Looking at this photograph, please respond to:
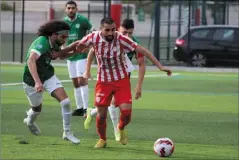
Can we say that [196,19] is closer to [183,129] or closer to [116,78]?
[183,129]

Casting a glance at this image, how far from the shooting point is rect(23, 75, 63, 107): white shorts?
38.6 feet

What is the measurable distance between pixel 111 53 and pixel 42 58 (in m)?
1.07

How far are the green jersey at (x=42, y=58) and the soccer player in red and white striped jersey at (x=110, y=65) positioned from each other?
163mm

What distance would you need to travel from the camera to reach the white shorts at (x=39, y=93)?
464 inches

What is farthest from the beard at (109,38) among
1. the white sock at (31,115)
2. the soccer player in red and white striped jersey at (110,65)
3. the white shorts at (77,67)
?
the white shorts at (77,67)

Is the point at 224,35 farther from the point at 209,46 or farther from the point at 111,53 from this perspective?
the point at 111,53

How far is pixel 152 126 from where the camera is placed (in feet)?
46.8

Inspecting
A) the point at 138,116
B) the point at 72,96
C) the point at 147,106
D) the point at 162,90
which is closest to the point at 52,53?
the point at 138,116

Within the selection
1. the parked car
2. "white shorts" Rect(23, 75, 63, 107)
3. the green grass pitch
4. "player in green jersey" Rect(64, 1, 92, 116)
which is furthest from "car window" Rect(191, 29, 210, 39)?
"white shorts" Rect(23, 75, 63, 107)

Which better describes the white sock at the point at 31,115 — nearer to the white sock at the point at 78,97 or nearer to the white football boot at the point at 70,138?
the white football boot at the point at 70,138

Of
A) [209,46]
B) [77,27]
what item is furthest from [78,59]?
[209,46]

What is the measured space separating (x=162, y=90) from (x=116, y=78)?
1026 centimetres

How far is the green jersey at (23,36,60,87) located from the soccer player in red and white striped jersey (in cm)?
16

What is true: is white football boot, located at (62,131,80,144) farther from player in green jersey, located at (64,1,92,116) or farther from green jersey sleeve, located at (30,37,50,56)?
player in green jersey, located at (64,1,92,116)
